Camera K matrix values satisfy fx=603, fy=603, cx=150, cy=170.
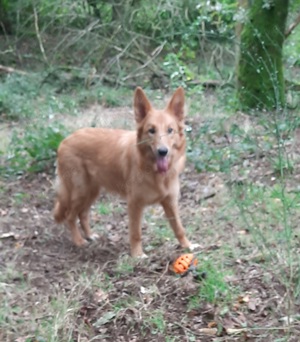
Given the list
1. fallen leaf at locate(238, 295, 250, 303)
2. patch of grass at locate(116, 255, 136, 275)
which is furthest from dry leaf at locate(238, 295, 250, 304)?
patch of grass at locate(116, 255, 136, 275)

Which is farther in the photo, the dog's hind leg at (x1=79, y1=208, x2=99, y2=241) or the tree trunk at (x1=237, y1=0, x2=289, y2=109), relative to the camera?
the tree trunk at (x1=237, y1=0, x2=289, y2=109)

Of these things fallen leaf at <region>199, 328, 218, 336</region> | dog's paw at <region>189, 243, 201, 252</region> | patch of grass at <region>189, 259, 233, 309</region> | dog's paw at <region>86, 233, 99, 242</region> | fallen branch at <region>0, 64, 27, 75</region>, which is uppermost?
patch of grass at <region>189, 259, 233, 309</region>

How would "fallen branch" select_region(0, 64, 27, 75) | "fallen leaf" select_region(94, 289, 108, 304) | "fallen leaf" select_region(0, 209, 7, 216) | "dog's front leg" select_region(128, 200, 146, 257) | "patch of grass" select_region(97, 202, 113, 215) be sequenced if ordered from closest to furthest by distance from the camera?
"fallen leaf" select_region(94, 289, 108, 304) → "dog's front leg" select_region(128, 200, 146, 257) → "fallen leaf" select_region(0, 209, 7, 216) → "patch of grass" select_region(97, 202, 113, 215) → "fallen branch" select_region(0, 64, 27, 75)

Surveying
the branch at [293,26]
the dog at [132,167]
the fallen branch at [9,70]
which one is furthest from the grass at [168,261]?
the fallen branch at [9,70]

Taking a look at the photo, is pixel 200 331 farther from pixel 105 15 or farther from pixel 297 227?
pixel 105 15

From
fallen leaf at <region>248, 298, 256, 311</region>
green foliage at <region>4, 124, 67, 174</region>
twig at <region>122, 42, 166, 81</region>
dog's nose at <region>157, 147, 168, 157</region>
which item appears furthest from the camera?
twig at <region>122, 42, 166, 81</region>

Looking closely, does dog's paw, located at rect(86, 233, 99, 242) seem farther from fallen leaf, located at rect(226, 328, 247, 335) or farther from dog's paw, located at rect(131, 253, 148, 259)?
fallen leaf, located at rect(226, 328, 247, 335)

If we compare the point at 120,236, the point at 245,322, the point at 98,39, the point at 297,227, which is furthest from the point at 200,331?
the point at 98,39

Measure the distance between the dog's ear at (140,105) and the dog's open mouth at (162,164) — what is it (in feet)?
1.51

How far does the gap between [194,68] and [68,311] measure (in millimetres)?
11363

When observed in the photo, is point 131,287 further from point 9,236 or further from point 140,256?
point 9,236

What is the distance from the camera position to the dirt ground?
419 centimetres

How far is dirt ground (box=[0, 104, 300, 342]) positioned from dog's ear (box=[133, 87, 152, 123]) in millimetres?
1293

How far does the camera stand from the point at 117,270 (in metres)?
5.22
